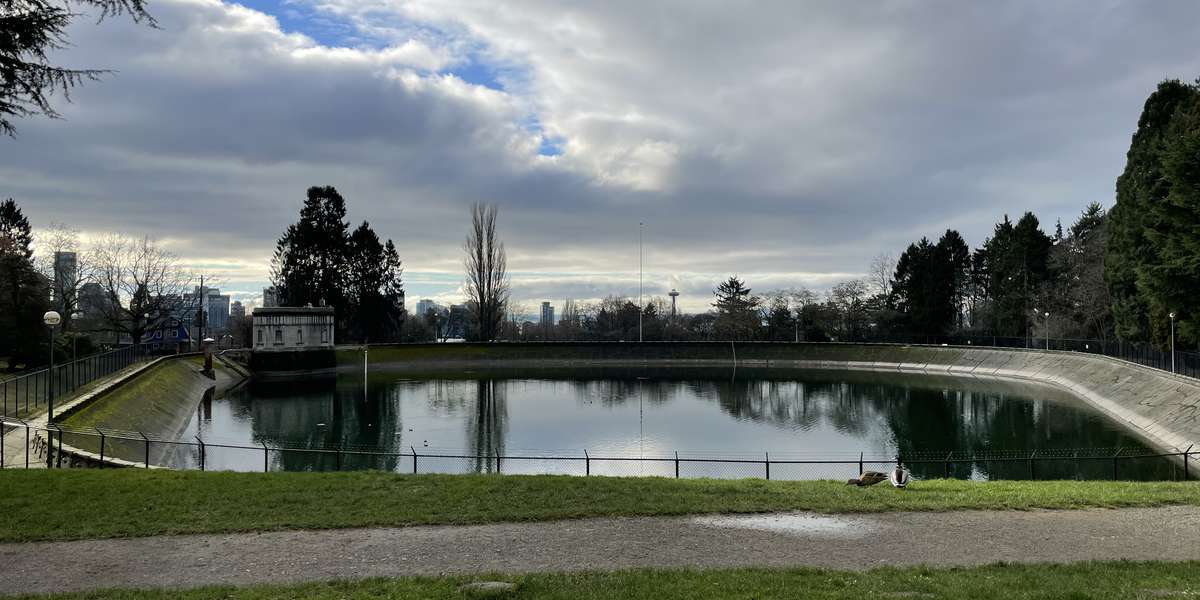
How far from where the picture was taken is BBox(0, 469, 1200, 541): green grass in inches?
529

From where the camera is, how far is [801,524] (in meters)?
14.0

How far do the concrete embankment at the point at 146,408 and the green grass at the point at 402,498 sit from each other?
786 cm

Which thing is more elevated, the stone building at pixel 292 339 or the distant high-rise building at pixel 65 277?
the distant high-rise building at pixel 65 277

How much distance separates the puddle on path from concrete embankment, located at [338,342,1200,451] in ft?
118

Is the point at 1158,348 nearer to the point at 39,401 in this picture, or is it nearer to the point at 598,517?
the point at 598,517

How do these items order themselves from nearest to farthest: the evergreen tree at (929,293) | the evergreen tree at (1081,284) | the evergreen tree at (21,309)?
the evergreen tree at (21,309), the evergreen tree at (1081,284), the evergreen tree at (929,293)

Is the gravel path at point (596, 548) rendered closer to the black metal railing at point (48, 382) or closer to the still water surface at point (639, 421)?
the still water surface at point (639, 421)

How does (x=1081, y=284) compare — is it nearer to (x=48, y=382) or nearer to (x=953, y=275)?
(x=953, y=275)

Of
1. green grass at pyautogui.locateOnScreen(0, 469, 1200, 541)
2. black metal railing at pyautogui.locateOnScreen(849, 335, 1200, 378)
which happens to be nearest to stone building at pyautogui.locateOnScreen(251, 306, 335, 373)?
green grass at pyautogui.locateOnScreen(0, 469, 1200, 541)

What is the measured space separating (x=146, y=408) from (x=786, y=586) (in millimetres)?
39121

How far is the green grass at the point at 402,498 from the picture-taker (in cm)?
1343

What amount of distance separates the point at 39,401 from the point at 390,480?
72.2 feet

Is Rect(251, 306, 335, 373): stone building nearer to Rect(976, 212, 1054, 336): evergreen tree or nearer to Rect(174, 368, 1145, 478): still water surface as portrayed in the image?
Rect(174, 368, 1145, 478): still water surface

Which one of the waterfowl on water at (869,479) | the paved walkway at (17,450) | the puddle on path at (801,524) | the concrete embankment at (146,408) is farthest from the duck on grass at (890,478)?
the paved walkway at (17,450)
